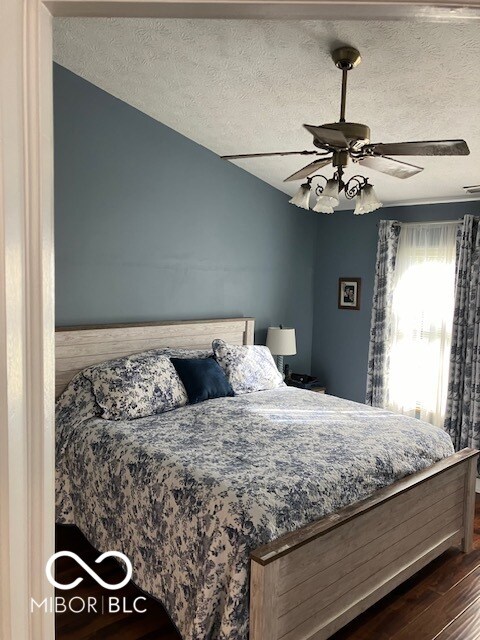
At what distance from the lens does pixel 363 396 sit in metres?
4.95

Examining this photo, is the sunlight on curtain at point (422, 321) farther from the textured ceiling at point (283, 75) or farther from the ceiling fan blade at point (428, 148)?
the ceiling fan blade at point (428, 148)

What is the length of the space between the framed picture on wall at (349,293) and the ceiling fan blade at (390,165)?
247 centimetres

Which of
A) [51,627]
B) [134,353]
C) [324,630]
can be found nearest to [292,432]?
[324,630]

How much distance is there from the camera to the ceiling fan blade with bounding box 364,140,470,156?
198 cm

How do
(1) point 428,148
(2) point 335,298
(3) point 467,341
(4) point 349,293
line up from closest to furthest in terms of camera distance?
(1) point 428,148 < (3) point 467,341 < (4) point 349,293 < (2) point 335,298

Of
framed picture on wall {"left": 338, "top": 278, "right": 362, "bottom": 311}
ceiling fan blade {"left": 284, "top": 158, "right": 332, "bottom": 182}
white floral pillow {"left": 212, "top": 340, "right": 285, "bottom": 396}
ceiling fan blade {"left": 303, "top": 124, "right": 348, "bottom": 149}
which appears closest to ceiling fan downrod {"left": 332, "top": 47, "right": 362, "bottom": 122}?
ceiling fan blade {"left": 284, "top": 158, "right": 332, "bottom": 182}

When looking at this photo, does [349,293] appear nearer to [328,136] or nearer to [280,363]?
[280,363]

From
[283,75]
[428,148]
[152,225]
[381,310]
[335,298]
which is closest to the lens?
[428,148]

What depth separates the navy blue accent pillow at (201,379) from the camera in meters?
3.49

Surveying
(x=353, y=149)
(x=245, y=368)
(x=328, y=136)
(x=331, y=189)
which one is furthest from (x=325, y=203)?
(x=245, y=368)

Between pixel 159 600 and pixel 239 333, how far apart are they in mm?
2518

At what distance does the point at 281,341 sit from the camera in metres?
4.63

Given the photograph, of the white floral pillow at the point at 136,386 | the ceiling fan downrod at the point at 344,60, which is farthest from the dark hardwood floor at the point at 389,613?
the ceiling fan downrod at the point at 344,60

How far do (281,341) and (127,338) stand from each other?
1.52 m
